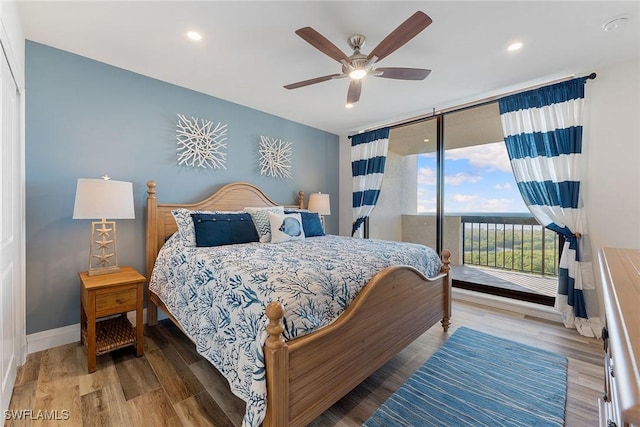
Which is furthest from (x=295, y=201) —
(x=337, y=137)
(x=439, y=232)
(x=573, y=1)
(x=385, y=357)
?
(x=573, y=1)

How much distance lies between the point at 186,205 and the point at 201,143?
2.43 feet

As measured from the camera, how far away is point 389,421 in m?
1.54

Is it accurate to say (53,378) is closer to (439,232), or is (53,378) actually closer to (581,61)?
(439,232)

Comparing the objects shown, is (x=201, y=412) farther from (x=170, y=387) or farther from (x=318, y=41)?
(x=318, y=41)

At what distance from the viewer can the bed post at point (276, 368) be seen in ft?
3.84

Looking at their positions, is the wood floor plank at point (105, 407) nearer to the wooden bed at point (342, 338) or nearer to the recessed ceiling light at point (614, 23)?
the wooden bed at point (342, 338)

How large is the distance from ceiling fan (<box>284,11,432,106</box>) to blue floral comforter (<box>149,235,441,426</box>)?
4.66 ft

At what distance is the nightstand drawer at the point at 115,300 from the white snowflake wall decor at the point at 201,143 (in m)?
1.46

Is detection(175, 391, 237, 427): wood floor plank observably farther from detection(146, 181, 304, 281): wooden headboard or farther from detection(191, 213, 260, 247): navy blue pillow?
detection(146, 181, 304, 281): wooden headboard

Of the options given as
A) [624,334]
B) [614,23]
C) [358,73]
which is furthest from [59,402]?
[614,23]

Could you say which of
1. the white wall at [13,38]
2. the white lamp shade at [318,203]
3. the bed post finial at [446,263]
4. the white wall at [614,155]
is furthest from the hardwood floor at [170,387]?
the white lamp shade at [318,203]

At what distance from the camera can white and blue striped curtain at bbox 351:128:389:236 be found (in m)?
4.28

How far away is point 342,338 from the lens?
149cm

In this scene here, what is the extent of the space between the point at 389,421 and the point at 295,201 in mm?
3156
